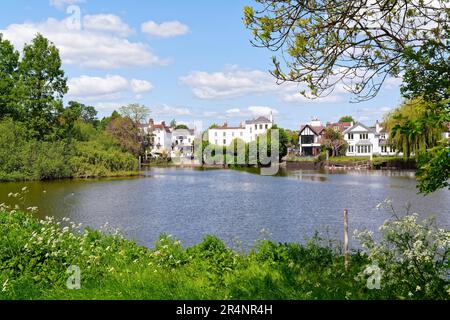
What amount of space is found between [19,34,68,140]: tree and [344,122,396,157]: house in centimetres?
5842

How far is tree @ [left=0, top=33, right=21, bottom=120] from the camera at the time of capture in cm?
5256

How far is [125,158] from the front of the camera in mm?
58625

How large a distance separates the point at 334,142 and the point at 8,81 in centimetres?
5849

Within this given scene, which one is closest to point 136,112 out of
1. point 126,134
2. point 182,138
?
point 126,134

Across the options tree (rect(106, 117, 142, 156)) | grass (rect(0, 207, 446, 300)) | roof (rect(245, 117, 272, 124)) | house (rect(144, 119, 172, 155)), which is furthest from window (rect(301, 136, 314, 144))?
grass (rect(0, 207, 446, 300))

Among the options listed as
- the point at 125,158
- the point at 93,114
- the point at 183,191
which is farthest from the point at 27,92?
the point at 93,114

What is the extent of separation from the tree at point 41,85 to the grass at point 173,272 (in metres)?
47.4

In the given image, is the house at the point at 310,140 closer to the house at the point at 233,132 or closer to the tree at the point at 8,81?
the house at the point at 233,132

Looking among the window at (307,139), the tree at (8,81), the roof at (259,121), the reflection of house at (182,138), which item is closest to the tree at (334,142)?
the window at (307,139)

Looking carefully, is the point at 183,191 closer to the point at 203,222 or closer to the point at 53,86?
the point at 203,222

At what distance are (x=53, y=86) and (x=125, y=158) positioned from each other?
40.2 feet

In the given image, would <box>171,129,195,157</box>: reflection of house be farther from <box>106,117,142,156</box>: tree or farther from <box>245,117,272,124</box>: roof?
<box>106,117,142,156</box>: tree

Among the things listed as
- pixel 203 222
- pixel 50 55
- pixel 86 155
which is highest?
pixel 50 55

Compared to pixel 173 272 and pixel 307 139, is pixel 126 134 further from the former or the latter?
pixel 173 272
